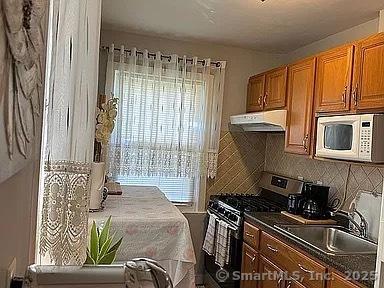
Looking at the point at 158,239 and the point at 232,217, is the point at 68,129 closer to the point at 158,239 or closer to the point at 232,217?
the point at 158,239

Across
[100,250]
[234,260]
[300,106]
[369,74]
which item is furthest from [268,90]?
[100,250]

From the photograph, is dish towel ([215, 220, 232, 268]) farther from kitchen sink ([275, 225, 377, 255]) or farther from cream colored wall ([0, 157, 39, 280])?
cream colored wall ([0, 157, 39, 280])

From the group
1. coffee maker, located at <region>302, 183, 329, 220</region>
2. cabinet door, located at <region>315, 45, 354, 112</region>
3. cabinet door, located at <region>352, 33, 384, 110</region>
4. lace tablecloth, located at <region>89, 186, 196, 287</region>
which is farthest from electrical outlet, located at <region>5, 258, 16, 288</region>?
coffee maker, located at <region>302, 183, 329, 220</region>

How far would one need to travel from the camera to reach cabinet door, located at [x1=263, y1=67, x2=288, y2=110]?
350cm

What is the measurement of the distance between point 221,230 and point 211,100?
4.38 ft

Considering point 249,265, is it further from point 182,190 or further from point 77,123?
point 77,123

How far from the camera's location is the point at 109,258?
69.8 inches

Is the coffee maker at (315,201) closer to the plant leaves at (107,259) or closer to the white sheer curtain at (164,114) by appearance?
the white sheer curtain at (164,114)

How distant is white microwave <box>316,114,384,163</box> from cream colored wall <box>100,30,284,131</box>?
147 cm

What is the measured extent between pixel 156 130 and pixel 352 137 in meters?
1.99

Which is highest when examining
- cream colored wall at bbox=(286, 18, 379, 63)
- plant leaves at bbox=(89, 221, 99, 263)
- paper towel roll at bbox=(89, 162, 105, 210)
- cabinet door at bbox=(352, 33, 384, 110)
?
cream colored wall at bbox=(286, 18, 379, 63)

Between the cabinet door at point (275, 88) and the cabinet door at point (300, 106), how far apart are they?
81 millimetres

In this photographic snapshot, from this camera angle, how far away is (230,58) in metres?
4.21

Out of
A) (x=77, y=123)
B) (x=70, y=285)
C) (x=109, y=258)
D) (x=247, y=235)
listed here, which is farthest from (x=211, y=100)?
(x=70, y=285)
